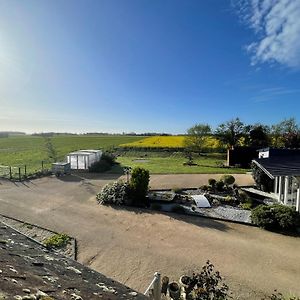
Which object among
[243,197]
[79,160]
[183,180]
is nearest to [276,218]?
[243,197]

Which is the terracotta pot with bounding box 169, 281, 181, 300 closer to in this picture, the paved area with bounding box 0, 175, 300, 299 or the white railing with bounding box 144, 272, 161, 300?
the paved area with bounding box 0, 175, 300, 299

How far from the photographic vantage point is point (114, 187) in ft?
57.7

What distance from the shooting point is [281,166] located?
1734 centimetres

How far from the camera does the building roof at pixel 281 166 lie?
15745 mm

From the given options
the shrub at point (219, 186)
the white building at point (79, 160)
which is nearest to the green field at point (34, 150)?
the white building at point (79, 160)

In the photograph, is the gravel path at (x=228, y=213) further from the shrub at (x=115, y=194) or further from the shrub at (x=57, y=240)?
the shrub at (x=57, y=240)

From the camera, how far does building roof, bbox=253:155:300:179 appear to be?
1575 centimetres

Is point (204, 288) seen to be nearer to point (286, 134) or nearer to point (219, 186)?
point (219, 186)

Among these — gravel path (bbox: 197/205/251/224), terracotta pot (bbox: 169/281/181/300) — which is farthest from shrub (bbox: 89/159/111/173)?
terracotta pot (bbox: 169/281/181/300)

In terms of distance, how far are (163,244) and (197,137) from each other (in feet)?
106

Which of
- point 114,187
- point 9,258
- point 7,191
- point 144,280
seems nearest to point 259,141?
point 114,187

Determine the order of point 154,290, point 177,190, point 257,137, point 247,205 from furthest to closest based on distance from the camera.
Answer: point 257,137, point 177,190, point 247,205, point 154,290

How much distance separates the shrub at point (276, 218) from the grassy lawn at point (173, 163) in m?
15.3

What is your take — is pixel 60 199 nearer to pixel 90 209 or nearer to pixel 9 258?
pixel 90 209
